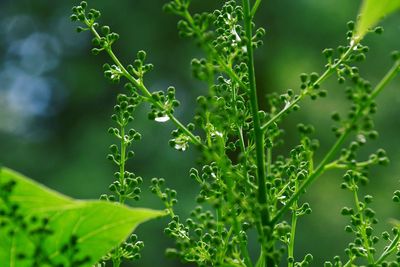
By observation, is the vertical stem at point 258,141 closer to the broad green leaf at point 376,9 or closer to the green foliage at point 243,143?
the green foliage at point 243,143

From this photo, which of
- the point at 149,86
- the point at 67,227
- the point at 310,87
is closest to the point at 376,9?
the point at 310,87

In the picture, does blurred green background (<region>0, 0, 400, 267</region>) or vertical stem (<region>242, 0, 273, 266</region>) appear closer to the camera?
vertical stem (<region>242, 0, 273, 266</region>)

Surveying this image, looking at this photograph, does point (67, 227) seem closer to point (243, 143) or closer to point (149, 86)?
point (243, 143)

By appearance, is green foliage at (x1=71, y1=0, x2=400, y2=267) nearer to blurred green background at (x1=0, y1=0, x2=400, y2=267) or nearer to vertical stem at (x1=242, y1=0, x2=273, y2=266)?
vertical stem at (x1=242, y1=0, x2=273, y2=266)

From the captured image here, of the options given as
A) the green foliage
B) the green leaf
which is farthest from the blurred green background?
the green leaf

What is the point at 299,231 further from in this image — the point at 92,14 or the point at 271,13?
the point at 92,14


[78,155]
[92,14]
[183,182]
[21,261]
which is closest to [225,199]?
[21,261]

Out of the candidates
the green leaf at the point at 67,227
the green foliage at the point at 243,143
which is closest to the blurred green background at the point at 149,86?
the green foliage at the point at 243,143
